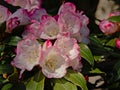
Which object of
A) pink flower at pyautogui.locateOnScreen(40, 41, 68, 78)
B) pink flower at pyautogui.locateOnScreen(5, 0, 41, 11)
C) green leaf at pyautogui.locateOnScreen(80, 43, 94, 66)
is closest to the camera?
pink flower at pyautogui.locateOnScreen(40, 41, 68, 78)

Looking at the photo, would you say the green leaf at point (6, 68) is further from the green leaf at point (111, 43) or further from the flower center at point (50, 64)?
the green leaf at point (111, 43)

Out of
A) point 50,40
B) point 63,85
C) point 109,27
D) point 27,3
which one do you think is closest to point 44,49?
point 50,40

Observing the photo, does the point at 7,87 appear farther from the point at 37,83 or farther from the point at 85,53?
the point at 85,53

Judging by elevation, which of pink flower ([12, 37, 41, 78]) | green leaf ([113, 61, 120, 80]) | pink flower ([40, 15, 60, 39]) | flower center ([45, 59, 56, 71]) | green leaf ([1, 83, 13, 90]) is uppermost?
pink flower ([40, 15, 60, 39])

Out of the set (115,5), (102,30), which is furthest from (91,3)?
(102,30)

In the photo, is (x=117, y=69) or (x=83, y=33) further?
(x=117, y=69)

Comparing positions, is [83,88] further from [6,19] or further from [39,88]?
[6,19]

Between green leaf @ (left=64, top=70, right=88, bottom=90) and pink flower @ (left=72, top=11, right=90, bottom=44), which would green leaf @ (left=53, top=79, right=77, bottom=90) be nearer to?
green leaf @ (left=64, top=70, right=88, bottom=90)

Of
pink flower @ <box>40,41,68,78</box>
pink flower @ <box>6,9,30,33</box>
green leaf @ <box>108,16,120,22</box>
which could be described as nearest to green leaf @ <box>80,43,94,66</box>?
pink flower @ <box>40,41,68,78</box>
